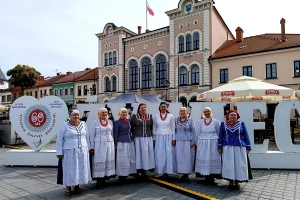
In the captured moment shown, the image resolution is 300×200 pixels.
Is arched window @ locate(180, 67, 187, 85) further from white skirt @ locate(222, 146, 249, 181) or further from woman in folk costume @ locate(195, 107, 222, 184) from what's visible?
white skirt @ locate(222, 146, 249, 181)

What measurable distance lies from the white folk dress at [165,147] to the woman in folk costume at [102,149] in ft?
3.63

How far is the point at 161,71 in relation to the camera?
3048 centimetres

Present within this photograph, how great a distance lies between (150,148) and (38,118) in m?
4.14

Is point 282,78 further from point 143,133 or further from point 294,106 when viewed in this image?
point 143,133

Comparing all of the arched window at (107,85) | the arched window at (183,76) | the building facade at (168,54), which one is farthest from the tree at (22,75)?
the arched window at (183,76)

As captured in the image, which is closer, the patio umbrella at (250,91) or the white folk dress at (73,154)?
the white folk dress at (73,154)

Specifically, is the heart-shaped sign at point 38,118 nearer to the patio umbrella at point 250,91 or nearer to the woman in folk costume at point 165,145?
the woman in folk costume at point 165,145

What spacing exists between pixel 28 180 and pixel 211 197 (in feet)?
15.0

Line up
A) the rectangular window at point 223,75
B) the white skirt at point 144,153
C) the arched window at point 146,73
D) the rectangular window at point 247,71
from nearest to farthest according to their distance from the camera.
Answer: the white skirt at point 144,153
the rectangular window at point 247,71
the rectangular window at point 223,75
the arched window at point 146,73

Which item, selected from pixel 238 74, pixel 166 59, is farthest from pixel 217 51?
pixel 166 59

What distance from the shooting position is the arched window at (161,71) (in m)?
30.1

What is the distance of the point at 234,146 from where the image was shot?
4.95m

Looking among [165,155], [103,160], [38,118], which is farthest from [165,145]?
[38,118]

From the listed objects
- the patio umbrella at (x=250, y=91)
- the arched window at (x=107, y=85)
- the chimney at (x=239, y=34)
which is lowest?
the patio umbrella at (x=250, y=91)
